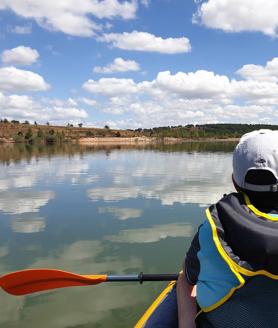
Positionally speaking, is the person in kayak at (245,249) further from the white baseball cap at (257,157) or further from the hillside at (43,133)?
the hillside at (43,133)

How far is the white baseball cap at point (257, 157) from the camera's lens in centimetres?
211

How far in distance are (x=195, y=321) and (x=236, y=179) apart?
2.76ft

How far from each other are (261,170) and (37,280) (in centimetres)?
316

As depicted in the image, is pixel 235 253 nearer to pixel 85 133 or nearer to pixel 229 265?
pixel 229 265

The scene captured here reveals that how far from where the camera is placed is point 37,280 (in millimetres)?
4359

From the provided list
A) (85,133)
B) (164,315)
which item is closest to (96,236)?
(164,315)

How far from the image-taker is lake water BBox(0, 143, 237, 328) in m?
5.97

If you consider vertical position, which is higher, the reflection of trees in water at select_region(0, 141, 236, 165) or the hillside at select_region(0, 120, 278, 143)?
the hillside at select_region(0, 120, 278, 143)

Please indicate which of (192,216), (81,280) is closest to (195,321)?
(81,280)

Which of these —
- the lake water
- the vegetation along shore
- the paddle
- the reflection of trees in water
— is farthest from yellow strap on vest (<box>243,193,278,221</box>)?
the vegetation along shore

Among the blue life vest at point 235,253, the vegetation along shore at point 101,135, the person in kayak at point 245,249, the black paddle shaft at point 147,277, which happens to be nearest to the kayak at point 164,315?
the black paddle shaft at point 147,277

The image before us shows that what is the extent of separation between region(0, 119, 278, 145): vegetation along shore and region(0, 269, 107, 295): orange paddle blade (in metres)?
113

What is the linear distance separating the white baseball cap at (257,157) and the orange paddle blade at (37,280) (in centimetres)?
277

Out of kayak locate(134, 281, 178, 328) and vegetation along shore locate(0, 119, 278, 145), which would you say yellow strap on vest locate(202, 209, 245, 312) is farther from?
vegetation along shore locate(0, 119, 278, 145)
